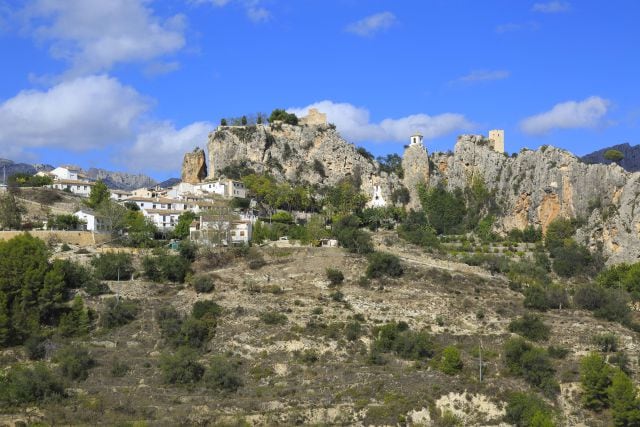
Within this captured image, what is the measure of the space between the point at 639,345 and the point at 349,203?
142 feet

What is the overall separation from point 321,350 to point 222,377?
8.26 metres

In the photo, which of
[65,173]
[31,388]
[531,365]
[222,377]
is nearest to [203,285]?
[222,377]

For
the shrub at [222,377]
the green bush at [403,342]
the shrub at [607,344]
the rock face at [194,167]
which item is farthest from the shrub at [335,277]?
the rock face at [194,167]

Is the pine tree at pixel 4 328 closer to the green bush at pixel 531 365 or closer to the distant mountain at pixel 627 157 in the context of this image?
the green bush at pixel 531 365

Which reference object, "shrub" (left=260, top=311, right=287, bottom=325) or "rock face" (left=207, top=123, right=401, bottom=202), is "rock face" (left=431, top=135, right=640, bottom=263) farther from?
"shrub" (left=260, top=311, right=287, bottom=325)

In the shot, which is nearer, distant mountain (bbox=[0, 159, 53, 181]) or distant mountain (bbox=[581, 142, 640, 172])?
distant mountain (bbox=[581, 142, 640, 172])

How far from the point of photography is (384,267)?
68.9 metres

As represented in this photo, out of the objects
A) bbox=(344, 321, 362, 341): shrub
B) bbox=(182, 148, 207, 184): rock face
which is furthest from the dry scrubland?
bbox=(182, 148, 207, 184): rock face

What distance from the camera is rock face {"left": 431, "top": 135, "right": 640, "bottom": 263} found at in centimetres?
8681

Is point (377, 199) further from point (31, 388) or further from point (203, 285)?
point (31, 388)

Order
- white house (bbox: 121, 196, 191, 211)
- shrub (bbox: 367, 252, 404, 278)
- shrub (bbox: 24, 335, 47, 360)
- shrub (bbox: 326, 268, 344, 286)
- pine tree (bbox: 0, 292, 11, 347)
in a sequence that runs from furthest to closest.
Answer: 1. white house (bbox: 121, 196, 191, 211)
2. shrub (bbox: 367, 252, 404, 278)
3. shrub (bbox: 326, 268, 344, 286)
4. pine tree (bbox: 0, 292, 11, 347)
5. shrub (bbox: 24, 335, 47, 360)

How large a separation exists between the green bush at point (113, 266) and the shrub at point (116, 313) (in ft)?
17.0

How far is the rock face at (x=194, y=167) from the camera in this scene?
106m

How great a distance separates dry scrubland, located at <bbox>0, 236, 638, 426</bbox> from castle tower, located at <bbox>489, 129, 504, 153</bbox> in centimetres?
3685
